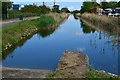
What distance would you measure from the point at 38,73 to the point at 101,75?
2.42 meters

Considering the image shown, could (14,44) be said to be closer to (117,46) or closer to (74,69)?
(117,46)

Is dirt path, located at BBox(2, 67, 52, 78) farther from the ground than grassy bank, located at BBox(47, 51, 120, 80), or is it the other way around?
grassy bank, located at BBox(47, 51, 120, 80)

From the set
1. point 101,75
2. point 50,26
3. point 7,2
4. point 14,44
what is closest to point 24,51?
point 14,44

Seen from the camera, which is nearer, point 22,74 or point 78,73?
point 22,74

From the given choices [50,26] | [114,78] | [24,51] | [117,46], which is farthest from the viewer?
[50,26]

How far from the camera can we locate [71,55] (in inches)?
544

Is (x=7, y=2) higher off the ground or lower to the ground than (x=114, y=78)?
higher

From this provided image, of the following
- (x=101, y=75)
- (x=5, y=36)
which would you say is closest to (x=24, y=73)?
(x=101, y=75)

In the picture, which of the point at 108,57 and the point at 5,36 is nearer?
the point at 108,57

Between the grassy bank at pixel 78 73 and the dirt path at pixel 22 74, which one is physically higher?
the grassy bank at pixel 78 73

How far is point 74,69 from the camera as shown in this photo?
33.4 ft

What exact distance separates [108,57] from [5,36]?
8.67 m

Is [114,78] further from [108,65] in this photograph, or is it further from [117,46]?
[117,46]

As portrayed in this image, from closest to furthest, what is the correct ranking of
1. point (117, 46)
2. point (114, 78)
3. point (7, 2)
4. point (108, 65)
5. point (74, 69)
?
1. point (114, 78)
2. point (74, 69)
3. point (108, 65)
4. point (117, 46)
5. point (7, 2)
